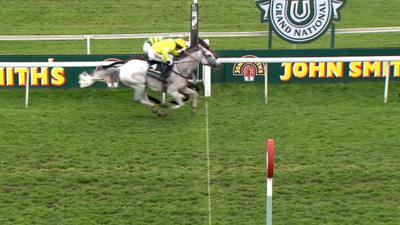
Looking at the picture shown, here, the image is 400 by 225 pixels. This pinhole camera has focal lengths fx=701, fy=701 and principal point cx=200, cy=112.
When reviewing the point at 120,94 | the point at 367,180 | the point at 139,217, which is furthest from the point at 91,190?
the point at 120,94

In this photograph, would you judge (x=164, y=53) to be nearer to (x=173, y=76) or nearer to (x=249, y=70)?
(x=173, y=76)

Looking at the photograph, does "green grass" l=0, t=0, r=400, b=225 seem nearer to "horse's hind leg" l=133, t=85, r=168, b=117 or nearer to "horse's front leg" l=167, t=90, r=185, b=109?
"horse's hind leg" l=133, t=85, r=168, b=117

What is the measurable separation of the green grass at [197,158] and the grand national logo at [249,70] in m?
0.46

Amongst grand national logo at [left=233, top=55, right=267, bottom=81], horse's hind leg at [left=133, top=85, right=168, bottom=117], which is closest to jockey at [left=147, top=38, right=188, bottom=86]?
horse's hind leg at [left=133, top=85, right=168, bottom=117]

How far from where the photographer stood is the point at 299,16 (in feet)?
48.2

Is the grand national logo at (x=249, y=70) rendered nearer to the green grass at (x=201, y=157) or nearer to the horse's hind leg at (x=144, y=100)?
the green grass at (x=201, y=157)

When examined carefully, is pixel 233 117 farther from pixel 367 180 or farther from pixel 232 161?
pixel 367 180

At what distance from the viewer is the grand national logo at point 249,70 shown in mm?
14078

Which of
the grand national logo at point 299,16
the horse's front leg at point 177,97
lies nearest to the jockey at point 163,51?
the horse's front leg at point 177,97

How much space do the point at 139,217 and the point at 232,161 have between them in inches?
89.1

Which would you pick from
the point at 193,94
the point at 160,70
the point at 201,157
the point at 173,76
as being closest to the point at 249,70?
the point at 193,94

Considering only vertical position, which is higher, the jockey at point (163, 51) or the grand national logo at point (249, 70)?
the jockey at point (163, 51)

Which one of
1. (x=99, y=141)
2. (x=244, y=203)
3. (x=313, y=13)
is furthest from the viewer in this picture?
(x=313, y=13)

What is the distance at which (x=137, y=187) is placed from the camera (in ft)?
28.1
